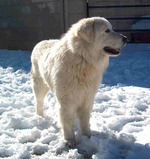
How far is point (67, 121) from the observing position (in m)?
3.31

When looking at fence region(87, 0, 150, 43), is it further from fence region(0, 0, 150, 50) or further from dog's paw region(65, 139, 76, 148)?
dog's paw region(65, 139, 76, 148)

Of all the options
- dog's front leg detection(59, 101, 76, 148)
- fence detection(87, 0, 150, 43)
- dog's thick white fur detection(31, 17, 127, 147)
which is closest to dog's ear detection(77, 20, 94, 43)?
dog's thick white fur detection(31, 17, 127, 147)

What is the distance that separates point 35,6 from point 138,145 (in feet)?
23.8

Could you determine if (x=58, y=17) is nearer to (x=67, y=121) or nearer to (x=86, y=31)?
(x=86, y=31)

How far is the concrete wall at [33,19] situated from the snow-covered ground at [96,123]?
2.88 m

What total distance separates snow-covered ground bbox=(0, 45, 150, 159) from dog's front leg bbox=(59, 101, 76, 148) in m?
0.10

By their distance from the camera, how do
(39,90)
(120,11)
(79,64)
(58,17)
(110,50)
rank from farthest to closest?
(120,11), (58,17), (39,90), (110,50), (79,64)

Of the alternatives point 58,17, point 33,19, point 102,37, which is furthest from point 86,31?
point 33,19

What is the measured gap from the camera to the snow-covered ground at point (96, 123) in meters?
3.15

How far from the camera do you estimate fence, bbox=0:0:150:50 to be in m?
8.89

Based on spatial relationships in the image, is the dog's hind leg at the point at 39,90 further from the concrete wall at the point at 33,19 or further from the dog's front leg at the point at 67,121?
the concrete wall at the point at 33,19

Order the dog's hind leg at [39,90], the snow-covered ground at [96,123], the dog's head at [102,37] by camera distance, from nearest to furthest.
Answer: the snow-covered ground at [96,123], the dog's head at [102,37], the dog's hind leg at [39,90]

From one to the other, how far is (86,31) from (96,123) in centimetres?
145

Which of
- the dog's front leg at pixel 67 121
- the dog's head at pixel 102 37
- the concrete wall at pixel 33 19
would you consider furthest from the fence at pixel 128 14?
the dog's front leg at pixel 67 121
